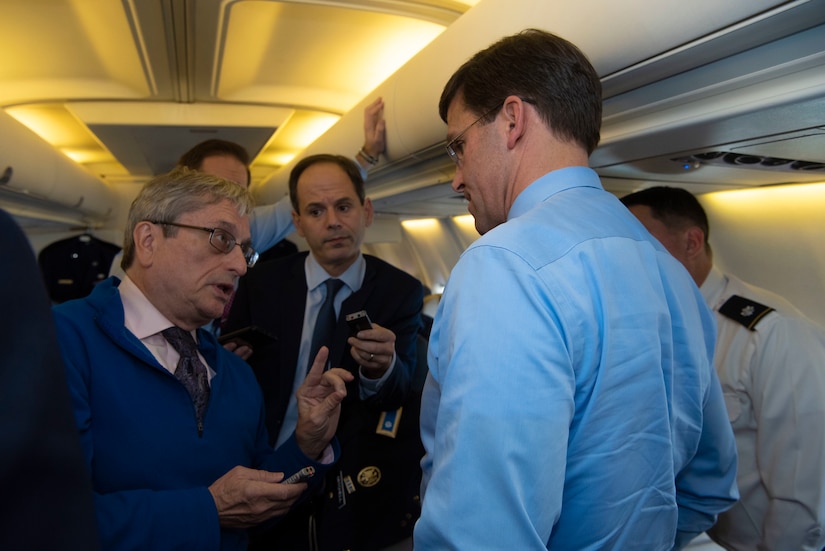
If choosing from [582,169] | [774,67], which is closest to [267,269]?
[582,169]

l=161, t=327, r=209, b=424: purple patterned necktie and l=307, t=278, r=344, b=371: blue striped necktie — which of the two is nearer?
l=161, t=327, r=209, b=424: purple patterned necktie

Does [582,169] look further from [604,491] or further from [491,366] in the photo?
[604,491]

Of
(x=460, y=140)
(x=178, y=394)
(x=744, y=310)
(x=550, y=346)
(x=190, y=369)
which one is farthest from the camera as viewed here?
(x=744, y=310)

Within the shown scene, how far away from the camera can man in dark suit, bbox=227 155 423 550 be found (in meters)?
1.90

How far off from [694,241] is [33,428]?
266 centimetres

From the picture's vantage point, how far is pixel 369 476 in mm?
1932

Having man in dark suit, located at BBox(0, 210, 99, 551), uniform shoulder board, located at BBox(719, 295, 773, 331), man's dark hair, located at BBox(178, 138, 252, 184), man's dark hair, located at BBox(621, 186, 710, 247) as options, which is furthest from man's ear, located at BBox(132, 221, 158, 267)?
uniform shoulder board, located at BBox(719, 295, 773, 331)

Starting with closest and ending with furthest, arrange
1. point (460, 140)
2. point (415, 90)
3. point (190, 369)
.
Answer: point (460, 140), point (190, 369), point (415, 90)

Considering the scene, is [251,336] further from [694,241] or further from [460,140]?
[694,241]

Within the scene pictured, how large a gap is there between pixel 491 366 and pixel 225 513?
921 mm

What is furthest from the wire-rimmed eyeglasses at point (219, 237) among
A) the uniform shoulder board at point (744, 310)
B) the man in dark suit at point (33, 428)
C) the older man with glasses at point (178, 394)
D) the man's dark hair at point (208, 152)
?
the uniform shoulder board at point (744, 310)

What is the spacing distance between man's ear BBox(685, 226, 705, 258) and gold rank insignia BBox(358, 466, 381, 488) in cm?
179

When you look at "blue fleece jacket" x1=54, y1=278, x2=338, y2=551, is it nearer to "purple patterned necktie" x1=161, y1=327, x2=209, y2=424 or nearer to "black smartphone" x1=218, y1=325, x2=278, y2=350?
"purple patterned necktie" x1=161, y1=327, x2=209, y2=424

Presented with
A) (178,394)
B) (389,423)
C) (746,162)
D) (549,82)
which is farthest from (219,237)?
(746,162)
